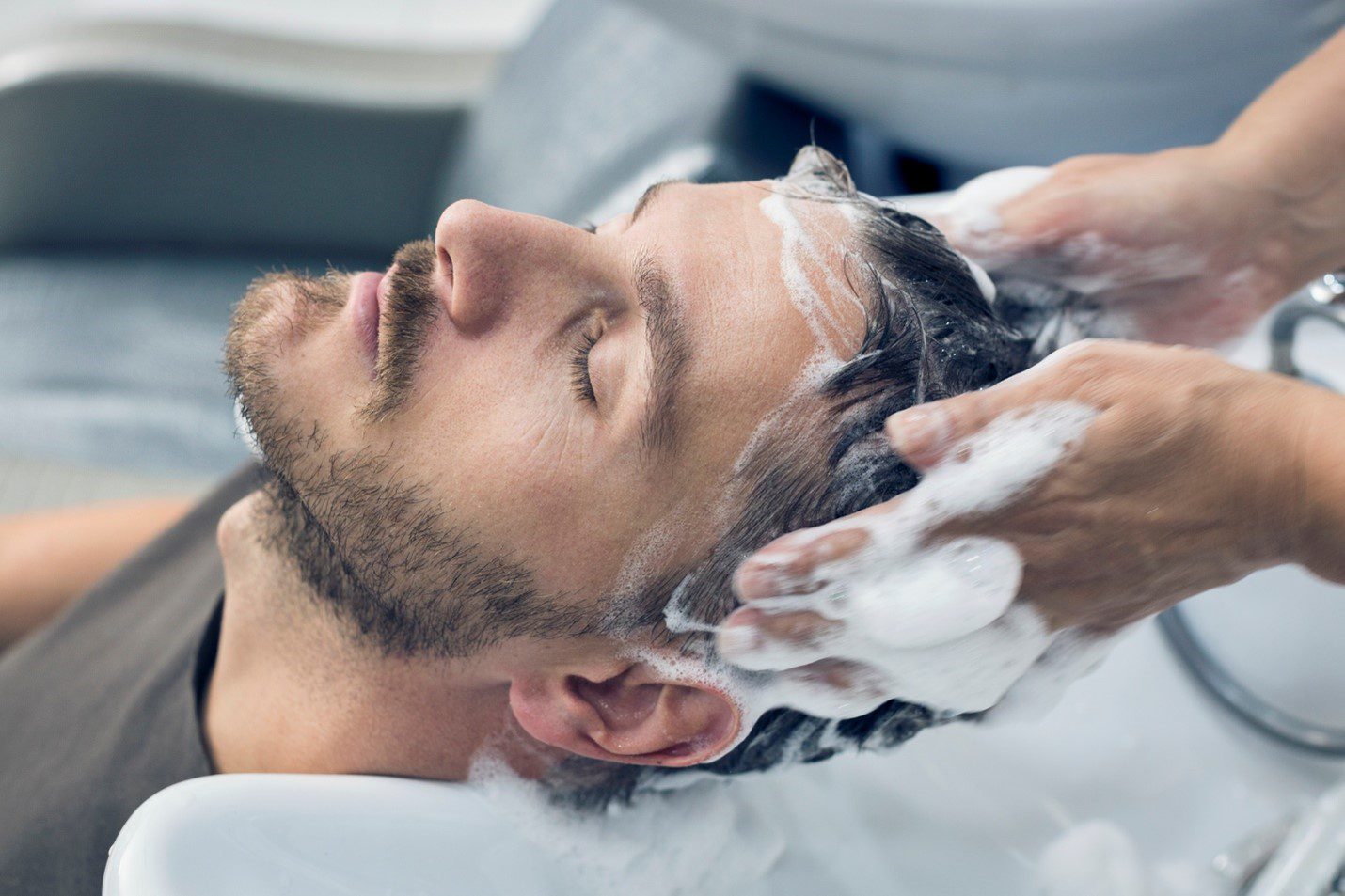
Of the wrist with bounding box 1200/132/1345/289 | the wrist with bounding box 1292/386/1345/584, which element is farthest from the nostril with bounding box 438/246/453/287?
the wrist with bounding box 1200/132/1345/289

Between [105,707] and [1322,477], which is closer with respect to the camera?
[1322,477]

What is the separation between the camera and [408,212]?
185 centimetres

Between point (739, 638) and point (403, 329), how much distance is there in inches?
15.1

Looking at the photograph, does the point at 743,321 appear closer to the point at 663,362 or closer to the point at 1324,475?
the point at 663,362

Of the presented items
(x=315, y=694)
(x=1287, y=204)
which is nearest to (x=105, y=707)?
(x=315, y=694)

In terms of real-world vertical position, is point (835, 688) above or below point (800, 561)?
below

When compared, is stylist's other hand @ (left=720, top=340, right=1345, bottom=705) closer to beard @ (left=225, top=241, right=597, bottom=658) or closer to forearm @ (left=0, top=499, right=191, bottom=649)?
beard @ (left=225, top=241, right=597, bottom=658)

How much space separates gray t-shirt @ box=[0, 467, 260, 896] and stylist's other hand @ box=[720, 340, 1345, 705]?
0.63 metres

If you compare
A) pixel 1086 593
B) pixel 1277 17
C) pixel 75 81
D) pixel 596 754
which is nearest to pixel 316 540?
pixel 596 754

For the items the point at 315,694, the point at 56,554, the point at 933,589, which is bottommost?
the point at 56,554

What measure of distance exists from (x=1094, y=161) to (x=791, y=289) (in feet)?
1.53

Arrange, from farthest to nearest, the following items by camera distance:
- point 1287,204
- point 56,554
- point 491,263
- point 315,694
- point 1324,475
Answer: point 56,554, point 1287,204, point 315,694, point 491,263, point 1324,475

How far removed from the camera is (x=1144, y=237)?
110cm

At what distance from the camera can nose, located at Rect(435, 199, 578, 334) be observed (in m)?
0.91
